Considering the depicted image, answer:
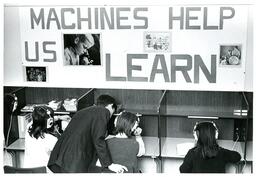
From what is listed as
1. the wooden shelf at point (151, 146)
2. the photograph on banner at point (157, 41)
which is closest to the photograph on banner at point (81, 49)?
the photograph on banner at point (157, 41)

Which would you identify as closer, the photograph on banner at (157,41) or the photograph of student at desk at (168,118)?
the photograph on banner at (157,41)

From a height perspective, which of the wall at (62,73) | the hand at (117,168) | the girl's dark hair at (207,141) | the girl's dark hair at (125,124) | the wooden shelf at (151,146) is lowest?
the wooden shelf at (151,146)

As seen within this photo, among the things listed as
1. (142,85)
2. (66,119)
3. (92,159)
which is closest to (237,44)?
(142,85)

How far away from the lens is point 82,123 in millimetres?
2682

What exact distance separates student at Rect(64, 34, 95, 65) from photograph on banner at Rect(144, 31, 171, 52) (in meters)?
0.40

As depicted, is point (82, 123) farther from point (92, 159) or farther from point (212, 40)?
point (212, 40)

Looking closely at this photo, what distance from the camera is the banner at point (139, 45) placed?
8.88 feet

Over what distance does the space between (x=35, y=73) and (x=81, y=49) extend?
1.39 feet

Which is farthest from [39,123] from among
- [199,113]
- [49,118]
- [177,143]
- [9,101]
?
[199,113]

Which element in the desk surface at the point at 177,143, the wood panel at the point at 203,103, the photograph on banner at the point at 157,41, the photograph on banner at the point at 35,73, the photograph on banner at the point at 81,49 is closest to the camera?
the photograph on banner at the point at 157,41

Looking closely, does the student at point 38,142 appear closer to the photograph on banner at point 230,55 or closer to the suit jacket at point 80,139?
the suit jacket at point 80,139

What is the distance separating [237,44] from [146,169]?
1.44 meters

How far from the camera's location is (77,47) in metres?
3.02

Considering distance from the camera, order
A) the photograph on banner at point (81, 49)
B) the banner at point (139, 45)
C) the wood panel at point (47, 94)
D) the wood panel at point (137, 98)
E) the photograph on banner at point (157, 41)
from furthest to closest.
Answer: the wood panel at point (47, 94) < the wood panel at point (137, 98) < the photograph on banner at point (81, 49) < the photograph on banner at point (157, 41) < the banner at point (139, 45)
